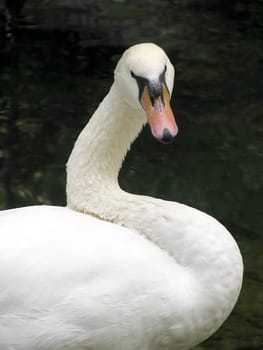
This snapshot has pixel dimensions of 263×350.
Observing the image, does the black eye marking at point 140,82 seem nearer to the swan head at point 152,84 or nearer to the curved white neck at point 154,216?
the swan head at point 152,84

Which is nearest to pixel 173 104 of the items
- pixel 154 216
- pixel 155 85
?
pixel 154 216

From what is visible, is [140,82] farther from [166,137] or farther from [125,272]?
[125,272]

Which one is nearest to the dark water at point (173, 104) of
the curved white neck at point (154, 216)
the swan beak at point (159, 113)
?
the curved white neck at point (154, 216)

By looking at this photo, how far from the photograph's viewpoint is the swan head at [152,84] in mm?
3320

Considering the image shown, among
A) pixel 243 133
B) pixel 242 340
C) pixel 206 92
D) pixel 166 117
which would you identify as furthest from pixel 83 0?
pixel 166 117

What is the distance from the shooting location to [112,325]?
3.20 m

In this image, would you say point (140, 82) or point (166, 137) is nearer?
point (166, 137)

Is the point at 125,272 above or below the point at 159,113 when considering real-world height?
below

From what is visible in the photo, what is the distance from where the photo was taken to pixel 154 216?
11.5 ft

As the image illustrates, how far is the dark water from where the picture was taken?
5.52 m

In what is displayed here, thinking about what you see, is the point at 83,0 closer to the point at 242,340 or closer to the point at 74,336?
A: the point at 242,340

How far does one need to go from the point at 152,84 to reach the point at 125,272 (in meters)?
0.62

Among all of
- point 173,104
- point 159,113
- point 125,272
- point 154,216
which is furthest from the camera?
point 173,104

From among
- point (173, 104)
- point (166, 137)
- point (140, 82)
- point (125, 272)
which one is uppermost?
point (140, 82)
